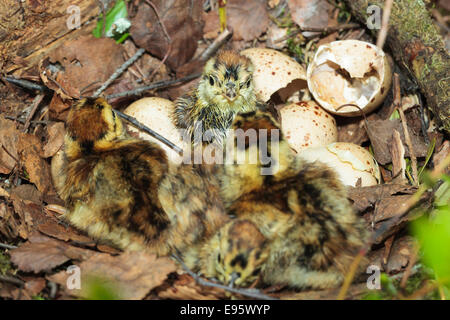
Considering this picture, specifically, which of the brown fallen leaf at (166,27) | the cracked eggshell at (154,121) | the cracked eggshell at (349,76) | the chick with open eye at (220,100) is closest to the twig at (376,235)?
the cracked eggshell at (349,76)

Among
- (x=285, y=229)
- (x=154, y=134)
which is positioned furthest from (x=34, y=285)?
(x=285, y=229)

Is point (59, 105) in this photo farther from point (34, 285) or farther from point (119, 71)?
point (34, 285)

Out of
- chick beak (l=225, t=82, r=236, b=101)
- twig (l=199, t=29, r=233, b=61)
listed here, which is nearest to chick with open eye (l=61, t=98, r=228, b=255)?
chick beak (l=225, t=82, r=236, b=101)

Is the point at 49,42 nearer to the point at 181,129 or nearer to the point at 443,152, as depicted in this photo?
the point at 181,129

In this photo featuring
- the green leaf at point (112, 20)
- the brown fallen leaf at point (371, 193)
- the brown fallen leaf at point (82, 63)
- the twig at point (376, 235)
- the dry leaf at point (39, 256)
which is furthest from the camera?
the green leaf at point (112, 20)

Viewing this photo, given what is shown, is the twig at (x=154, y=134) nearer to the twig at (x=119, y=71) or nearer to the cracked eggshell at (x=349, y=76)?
the twig at (x=119, y=71)

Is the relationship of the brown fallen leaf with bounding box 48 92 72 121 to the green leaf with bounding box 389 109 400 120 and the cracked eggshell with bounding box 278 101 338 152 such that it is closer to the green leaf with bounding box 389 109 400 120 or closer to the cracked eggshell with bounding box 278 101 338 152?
the cracked eggshell with bounding box 278 101 338 152

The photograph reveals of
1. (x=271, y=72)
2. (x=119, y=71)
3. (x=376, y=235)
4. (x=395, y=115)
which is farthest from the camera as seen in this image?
(x=119, y=71)
